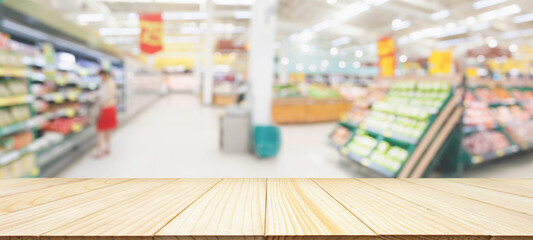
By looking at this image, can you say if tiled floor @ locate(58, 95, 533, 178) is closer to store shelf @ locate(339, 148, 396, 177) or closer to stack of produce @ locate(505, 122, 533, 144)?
store shelf @ locate(339, 148, 396, 177)

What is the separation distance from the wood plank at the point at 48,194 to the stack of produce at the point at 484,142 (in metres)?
4.13

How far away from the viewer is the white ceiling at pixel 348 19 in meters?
10.5

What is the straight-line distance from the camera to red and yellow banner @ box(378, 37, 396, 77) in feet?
30.7

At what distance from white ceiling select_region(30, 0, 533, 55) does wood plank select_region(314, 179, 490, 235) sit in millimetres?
9571

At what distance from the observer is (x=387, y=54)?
376 inches

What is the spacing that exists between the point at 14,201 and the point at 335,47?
2255 centimetres

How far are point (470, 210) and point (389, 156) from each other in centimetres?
281

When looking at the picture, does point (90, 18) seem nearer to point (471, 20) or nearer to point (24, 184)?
point (24, 184)

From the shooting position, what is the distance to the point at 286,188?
0.77 meters

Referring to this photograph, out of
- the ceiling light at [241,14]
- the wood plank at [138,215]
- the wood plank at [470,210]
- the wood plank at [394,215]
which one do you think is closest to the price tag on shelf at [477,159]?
the wood plank at [470,210]

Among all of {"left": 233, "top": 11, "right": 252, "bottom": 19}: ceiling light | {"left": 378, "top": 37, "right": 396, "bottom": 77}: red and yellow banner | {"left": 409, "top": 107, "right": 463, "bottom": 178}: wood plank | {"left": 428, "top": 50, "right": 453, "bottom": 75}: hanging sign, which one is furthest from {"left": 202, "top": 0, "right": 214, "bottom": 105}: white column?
{"left": 409, "top": 107, "right": 463, "bottom": 178}: wood plank

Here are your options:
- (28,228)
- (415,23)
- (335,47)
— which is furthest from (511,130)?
(335,47)

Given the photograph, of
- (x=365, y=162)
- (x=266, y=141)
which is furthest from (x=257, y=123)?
(x=365, y=162)

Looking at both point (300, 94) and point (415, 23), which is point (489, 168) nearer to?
point (300, 94)
